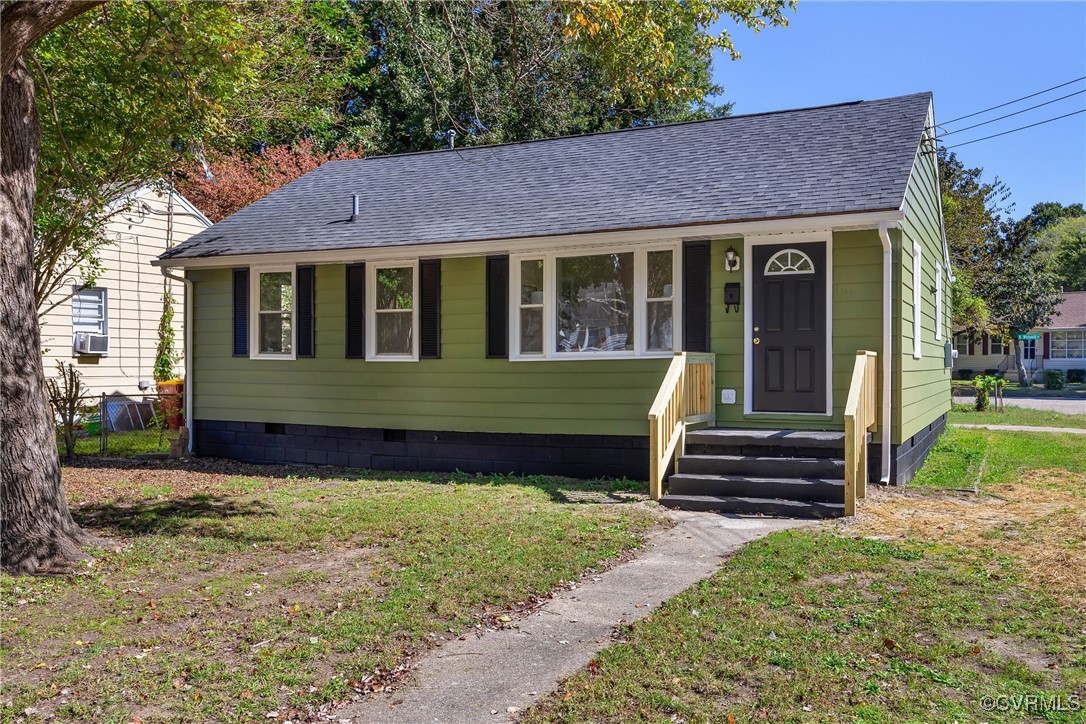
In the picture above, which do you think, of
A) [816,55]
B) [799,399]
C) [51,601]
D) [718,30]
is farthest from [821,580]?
[816,55]

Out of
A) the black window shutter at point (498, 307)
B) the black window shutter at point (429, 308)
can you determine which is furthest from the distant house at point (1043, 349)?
the black window shutter at point (429, 308)

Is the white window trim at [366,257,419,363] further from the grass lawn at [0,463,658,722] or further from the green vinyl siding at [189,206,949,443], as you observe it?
the grass lawn at [0,463,658,722]

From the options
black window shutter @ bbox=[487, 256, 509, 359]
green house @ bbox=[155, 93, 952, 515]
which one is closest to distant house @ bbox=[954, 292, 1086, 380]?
green house @ bbox=[155, 93, 952, 515]

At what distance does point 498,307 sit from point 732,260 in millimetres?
2952

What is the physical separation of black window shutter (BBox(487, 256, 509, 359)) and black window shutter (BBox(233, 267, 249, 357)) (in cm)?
386

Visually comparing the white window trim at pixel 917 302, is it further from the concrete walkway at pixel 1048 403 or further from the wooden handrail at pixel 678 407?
the concrete walkway at pixel 1048 403

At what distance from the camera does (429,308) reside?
10852 mm

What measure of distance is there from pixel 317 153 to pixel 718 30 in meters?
15.2

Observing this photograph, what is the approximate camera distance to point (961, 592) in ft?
16.1

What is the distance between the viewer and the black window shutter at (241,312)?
39.0ft

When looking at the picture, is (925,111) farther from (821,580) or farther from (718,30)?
(821,580)

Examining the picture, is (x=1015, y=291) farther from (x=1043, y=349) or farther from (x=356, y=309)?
(x=356, y=309)

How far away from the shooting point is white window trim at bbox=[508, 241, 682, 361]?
9.64m

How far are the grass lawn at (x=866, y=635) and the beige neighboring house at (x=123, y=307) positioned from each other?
13.4 m
